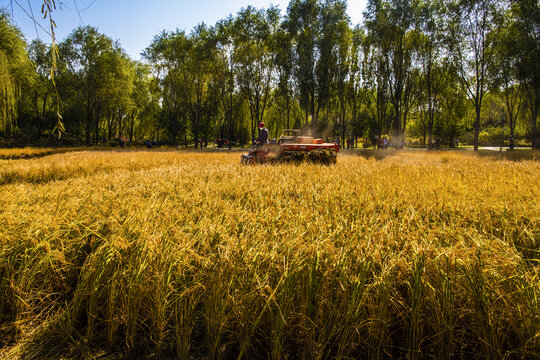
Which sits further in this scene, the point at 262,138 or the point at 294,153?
the point at 262,138

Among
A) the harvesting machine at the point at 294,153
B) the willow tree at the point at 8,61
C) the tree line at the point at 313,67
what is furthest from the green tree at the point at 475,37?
the willow tree at the point at 8,61

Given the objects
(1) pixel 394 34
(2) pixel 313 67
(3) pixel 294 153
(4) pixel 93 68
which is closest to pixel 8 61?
(4) pixel 93 68

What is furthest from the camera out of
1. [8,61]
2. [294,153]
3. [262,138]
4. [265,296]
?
[8,61]

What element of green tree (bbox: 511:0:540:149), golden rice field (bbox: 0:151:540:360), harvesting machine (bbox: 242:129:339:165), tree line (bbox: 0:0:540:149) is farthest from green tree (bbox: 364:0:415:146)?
golden rice field (bbox: 0:151:540:360)

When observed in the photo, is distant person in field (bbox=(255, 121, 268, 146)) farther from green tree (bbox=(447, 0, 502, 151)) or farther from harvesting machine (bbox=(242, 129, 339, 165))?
green tree (bbox=(447, 0, 502, 151))

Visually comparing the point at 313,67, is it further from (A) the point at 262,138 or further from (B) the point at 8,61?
(B) the point at 8,61

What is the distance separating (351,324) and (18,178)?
775 centimetres

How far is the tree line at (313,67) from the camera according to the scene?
21297 millimetres

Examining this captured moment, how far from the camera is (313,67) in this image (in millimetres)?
29469

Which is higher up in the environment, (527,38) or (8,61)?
(527,38)

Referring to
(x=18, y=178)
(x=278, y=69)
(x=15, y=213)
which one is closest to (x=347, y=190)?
(x=15, y=213)

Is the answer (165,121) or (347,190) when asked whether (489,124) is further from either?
(347,190)

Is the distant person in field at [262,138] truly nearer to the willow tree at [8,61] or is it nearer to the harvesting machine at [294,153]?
the harvesting machine at [294,153]

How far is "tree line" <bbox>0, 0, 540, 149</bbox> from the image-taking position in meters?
21.3
